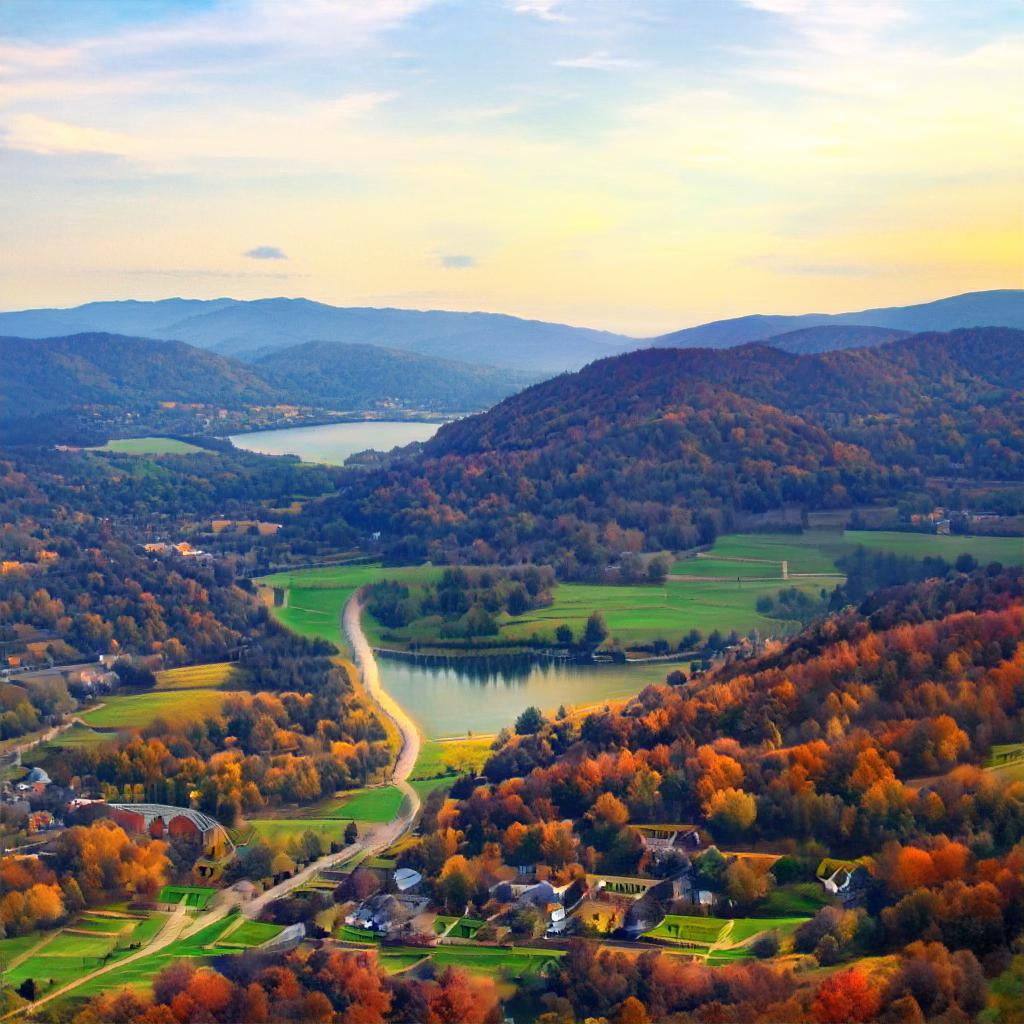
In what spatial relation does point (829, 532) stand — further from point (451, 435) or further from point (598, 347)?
point (598, 347)

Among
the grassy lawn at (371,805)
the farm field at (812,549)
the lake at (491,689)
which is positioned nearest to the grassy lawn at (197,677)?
the lake at (491,689)

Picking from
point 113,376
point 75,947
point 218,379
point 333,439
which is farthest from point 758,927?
point 218,379

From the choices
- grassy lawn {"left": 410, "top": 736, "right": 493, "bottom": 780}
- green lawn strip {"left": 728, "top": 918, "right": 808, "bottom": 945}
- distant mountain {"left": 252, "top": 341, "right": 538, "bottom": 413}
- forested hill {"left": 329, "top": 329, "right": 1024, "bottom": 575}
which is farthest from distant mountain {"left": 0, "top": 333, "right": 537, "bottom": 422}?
green lawn strip {"left": 728, "top": 918, "right": 808, "bottom": 945}

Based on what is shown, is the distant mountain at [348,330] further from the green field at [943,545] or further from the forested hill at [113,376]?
the green field at [943,545]

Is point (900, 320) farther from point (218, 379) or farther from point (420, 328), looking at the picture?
point (420, 328)

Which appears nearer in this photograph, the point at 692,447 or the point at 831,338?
the point at 692,447

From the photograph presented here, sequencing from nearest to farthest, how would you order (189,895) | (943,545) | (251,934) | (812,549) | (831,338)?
1. (251,934)
2. (189,895)
3. (943,545)
4. (812,549)
5. (831,338)
